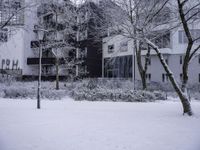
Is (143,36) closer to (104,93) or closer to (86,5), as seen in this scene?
(104,93)

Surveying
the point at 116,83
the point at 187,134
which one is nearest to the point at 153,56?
the point at 116,83

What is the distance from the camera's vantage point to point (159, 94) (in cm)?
2573

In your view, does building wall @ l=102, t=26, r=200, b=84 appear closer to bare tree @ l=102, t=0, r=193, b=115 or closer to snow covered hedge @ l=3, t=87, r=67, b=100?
snow covered hedge @ l=3, t=87, r=67, b=100

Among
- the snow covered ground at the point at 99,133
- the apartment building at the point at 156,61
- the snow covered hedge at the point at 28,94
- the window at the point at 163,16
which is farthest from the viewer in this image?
the apartment building at the point at 156,61

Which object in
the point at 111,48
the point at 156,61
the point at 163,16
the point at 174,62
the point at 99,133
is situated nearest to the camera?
the point at 99,133

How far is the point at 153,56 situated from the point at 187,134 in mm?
33718

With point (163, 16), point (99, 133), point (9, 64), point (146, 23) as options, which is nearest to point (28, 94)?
point (163, 16)

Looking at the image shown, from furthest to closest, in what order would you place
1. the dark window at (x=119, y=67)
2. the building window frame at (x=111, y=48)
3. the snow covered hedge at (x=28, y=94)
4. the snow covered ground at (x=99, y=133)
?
the building window frame at (x=111, y=48)
the dark window at (x=119, y=67)
the snow covered hedge at (x=28, y=94)
the snow covered ground at (x=99, y=133)

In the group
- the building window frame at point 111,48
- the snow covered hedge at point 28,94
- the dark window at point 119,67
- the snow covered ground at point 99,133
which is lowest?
the snow covered ground at point 99,133

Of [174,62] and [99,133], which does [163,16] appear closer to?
[99,133]

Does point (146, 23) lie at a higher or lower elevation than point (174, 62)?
higher

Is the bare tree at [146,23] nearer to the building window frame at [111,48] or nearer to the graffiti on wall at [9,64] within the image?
the building window frame at [111,48]

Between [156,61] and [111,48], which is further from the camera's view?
[111,48]

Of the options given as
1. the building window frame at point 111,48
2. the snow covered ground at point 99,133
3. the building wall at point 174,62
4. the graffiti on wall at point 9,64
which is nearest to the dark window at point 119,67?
the building wall at point 174,62
